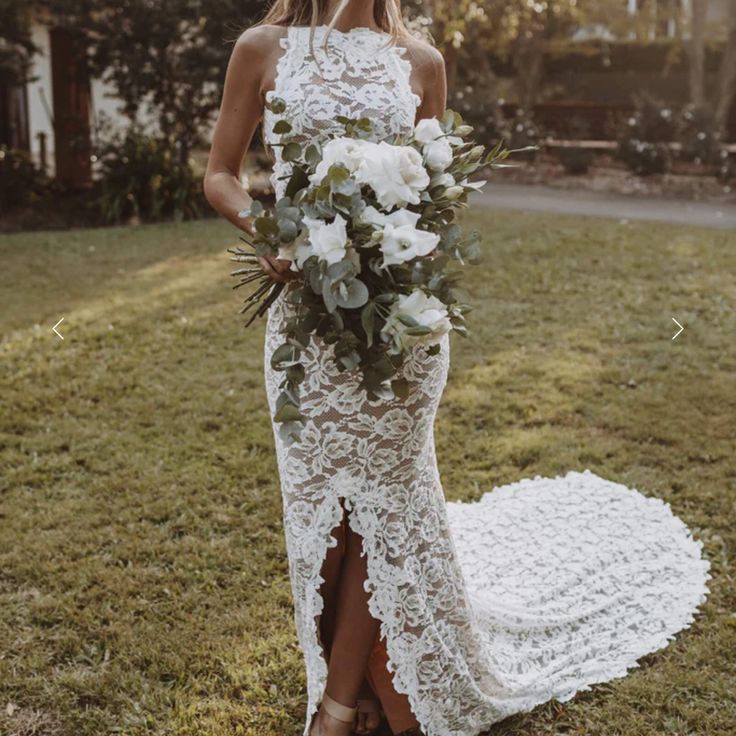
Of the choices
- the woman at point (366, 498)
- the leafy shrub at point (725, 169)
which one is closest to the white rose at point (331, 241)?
the woman at point (366, 498)

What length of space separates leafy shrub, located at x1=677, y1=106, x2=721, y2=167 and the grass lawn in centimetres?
654

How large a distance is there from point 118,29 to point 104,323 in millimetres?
6913

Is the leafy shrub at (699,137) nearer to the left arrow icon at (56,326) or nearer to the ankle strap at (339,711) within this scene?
the left arrow icon at (56,326)

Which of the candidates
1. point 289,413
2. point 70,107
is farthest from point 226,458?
point 70,107

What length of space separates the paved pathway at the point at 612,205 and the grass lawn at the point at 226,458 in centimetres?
277

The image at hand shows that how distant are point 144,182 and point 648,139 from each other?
8714mm

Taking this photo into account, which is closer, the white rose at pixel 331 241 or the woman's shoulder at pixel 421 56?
the white rose at pixel 331 241

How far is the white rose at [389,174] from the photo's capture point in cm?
227

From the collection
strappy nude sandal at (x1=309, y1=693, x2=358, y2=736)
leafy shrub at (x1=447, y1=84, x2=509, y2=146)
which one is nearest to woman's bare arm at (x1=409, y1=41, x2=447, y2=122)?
strappy nude sandal at (x1=309, y1=693, x2=358, y2=736)

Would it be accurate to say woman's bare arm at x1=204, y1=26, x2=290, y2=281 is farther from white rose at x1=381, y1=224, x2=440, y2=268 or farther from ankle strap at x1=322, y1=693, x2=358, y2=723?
ankle strap at x1=322, y1=693, x2=358, y2=723

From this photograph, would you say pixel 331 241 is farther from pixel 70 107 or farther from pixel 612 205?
pixel 70 107

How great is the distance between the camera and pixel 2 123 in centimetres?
1675

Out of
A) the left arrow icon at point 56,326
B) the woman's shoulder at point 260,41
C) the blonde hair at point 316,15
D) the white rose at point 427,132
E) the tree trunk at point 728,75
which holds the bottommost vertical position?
the left arrow icon at point 56,326

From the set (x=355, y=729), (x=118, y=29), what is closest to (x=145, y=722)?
(x=355, y=729)
